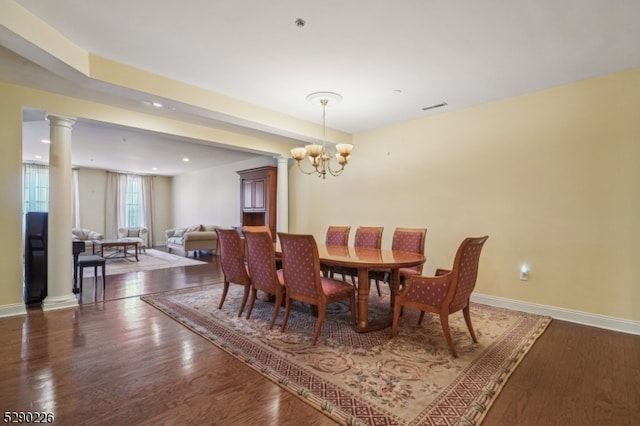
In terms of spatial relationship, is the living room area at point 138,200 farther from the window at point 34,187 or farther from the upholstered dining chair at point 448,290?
the upholstered dining chair at point 448,290

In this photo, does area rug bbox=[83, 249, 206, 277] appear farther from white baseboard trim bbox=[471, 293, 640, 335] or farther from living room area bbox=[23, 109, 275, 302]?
white baseboard trim bbox=[471, 293, 640, 335]

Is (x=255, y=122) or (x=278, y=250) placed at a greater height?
(x=255, y=122)

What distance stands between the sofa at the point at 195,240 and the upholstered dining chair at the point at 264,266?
4.73m

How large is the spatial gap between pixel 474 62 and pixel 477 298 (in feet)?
9.64

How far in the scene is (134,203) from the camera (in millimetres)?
10875

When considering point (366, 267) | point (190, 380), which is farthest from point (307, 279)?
point (190, 380)

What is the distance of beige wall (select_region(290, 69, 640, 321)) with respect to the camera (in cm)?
311

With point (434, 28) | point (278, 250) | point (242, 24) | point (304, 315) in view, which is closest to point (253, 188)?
point (278, 250)

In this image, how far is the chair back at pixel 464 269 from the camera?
→ 8.10 feet

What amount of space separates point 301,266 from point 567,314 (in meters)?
3.09

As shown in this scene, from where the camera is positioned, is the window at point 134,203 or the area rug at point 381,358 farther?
the window at point 134,203

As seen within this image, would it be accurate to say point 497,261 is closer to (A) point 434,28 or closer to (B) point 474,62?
(B) point 474,62

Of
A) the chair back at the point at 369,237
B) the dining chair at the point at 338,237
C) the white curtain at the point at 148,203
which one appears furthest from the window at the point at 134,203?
the chair back at the point at 369,237

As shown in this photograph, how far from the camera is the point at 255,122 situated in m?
4.17
